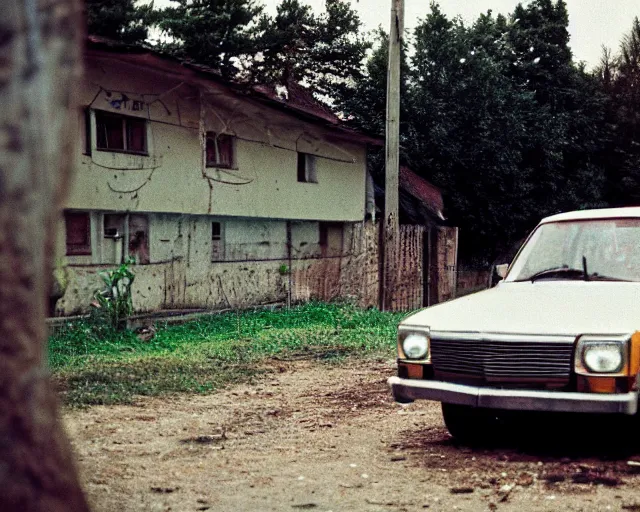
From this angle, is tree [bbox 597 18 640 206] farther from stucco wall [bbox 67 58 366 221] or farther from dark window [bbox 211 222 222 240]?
dark window [bbox 211 222 222 240]

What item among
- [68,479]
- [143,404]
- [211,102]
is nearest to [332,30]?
[211,102]

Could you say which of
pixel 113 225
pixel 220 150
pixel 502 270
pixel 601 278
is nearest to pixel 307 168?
pixel 220 150

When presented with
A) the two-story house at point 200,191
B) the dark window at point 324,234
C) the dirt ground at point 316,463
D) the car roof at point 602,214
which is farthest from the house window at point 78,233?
the car roof at point 602,214

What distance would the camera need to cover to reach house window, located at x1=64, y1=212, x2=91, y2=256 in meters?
15.3

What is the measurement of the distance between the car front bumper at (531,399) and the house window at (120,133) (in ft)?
35.9

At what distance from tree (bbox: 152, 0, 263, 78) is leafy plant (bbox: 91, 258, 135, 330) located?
1323 cm

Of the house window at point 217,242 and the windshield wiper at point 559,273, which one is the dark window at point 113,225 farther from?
the windshield wiper at point 559,273

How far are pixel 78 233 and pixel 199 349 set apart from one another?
454 cm

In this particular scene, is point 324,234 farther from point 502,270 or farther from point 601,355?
point 601,355

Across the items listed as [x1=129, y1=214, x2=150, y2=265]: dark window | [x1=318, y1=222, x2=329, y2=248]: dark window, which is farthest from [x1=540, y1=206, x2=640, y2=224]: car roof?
[x1=318, y1=222, x2=329, y2=248]: dark window

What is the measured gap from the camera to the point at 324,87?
105ft

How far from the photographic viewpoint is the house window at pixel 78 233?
15.3 metres

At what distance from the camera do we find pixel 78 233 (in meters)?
15.5

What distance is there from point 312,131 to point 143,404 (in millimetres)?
13649
